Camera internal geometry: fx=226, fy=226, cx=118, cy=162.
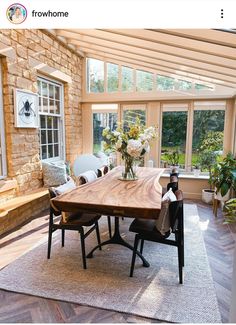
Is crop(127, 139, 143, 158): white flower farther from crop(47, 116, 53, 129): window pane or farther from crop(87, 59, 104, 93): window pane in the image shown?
crop(87, 59, 104, 93): window pane

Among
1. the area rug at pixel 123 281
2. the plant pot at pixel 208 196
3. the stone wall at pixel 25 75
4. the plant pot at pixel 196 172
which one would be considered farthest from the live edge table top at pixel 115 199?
the plant pot at pixel 196 172

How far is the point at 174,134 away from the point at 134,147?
2.88m

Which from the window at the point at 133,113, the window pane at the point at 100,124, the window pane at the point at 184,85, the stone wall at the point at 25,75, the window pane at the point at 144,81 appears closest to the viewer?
the stone wall at the point at 25,75

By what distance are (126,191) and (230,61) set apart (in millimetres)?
2136

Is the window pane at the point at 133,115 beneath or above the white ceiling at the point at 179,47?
beneath

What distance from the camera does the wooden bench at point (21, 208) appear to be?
10.1ft

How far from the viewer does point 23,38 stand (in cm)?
344

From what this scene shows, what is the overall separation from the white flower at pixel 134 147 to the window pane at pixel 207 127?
113 inches

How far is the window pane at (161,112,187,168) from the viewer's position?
5098 millimetres

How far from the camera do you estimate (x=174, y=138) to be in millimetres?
5184

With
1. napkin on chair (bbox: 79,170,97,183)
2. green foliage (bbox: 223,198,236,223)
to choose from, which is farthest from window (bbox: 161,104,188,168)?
green foliage (bbox: 223,198,236,223)

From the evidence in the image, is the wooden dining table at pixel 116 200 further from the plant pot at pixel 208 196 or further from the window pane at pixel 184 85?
the window pane at pixel 184 85
